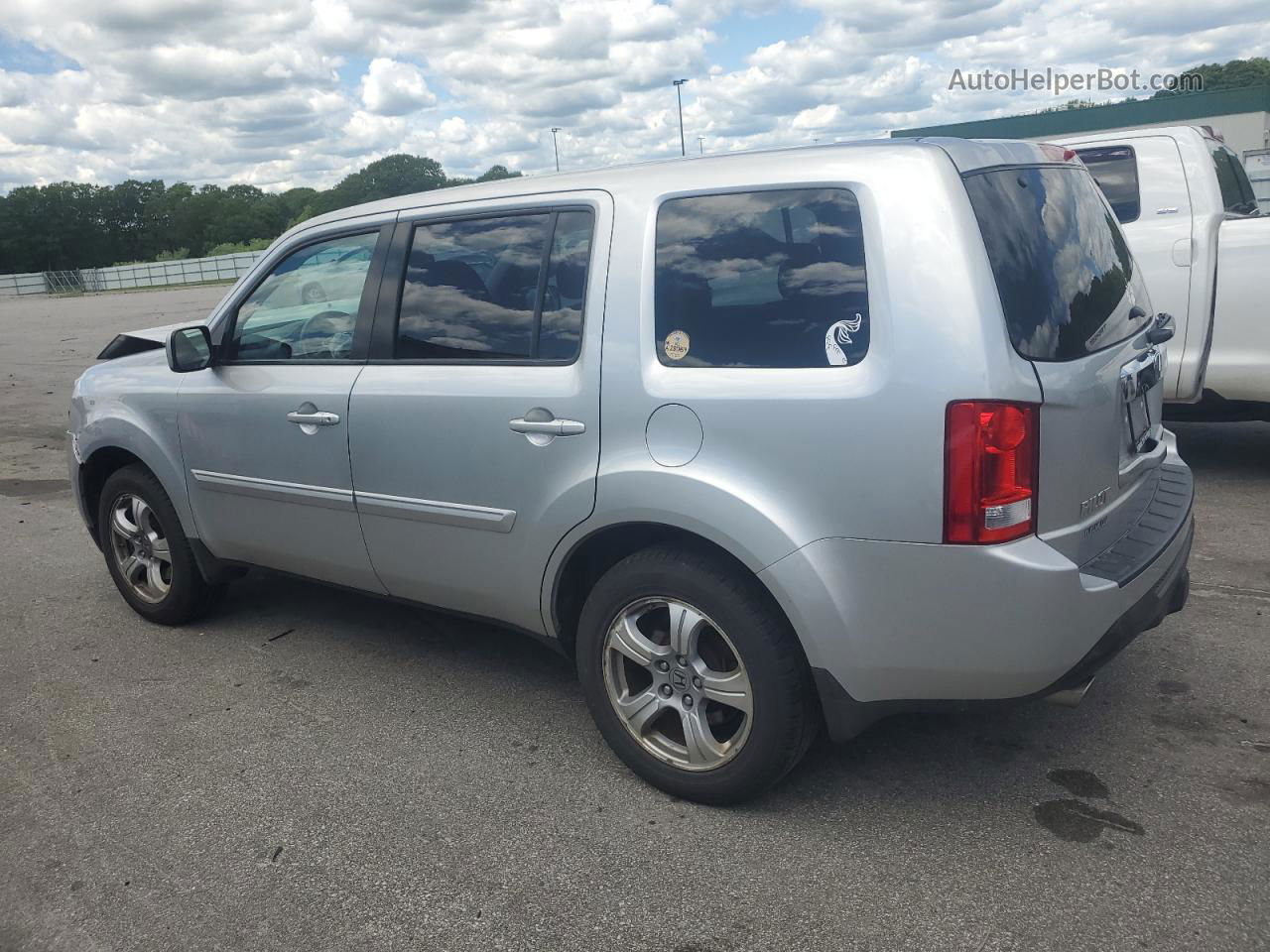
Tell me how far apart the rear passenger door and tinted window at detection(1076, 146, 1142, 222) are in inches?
174

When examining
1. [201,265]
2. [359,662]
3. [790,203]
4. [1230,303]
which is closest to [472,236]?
[790,203]

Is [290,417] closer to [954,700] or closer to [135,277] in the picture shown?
[954,700]

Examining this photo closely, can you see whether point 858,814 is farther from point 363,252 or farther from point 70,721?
point 70,721

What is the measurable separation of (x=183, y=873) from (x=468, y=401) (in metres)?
1.58

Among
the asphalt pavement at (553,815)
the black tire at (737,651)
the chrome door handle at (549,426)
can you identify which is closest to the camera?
the asphalt pavement at (553,815)

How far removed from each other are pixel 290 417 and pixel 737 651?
2.02 metres

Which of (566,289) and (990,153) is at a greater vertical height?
(990,153)

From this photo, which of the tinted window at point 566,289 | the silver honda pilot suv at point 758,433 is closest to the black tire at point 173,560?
the silver honda pilot suv at point 758,433

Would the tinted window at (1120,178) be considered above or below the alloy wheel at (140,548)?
above

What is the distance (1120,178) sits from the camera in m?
6.57

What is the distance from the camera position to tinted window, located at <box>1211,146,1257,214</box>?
22.1 feet

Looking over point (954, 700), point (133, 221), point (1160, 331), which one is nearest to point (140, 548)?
point (954, 700)

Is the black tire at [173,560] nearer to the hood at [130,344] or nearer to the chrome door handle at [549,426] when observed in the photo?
the hood at [130,344]

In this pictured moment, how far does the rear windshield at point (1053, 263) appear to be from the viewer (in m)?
2.70
